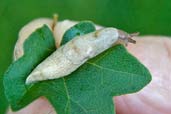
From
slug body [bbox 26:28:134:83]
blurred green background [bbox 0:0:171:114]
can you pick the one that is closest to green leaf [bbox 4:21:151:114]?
slug body [bbox 26:28:134:83]

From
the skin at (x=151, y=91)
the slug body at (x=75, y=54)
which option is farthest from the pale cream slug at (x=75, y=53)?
the skin at (x=151, y=91)

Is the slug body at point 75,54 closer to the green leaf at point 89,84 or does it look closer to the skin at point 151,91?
the green leaf at point 89,84

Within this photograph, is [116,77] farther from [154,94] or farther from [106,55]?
[154,94]

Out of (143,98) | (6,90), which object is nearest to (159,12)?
(143,98)

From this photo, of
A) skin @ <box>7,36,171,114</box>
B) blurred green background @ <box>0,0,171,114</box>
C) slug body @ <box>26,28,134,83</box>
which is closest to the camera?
slug body @ <box>26,28,134,83</box>

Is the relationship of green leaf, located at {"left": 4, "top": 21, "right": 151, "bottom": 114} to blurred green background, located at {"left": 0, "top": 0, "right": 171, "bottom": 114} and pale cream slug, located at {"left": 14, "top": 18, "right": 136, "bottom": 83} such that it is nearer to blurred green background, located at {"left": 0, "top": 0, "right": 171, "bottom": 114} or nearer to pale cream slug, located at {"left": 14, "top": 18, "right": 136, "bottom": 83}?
pale cream slug, located at {"left": 14, "top": 18, "right": 136, "bottom": 83}
